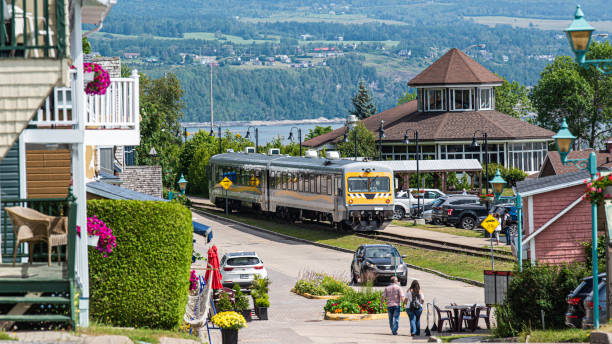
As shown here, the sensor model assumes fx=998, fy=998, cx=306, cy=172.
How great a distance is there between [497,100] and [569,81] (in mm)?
19008

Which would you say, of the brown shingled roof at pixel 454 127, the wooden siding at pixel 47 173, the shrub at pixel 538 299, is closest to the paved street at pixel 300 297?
the shrub at pixel 538 299

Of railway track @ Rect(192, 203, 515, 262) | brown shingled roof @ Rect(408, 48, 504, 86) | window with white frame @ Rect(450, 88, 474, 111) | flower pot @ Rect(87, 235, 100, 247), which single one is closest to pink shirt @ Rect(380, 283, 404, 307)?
flower pot @ Rect(87, 235, 100, 247)

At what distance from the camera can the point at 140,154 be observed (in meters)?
63.6

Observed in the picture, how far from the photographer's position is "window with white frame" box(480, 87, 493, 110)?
284 feet

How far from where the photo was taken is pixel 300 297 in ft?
99.3

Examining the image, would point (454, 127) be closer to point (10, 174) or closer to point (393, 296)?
point (393, 296)

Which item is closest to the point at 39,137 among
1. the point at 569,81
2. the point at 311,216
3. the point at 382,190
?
the point at 382,190

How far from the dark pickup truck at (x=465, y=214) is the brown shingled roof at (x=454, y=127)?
30557 mm

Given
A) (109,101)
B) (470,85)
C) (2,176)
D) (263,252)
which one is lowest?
(263,252)

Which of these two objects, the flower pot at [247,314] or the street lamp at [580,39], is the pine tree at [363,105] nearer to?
the flower pot at [247,314]

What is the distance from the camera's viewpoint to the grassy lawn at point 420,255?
35500 mm

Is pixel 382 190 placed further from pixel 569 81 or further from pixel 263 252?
pixel 569 81

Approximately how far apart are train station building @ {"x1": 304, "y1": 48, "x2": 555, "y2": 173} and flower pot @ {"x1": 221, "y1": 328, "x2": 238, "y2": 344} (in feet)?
193

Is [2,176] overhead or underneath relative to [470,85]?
underneath
